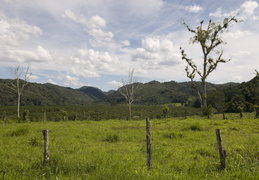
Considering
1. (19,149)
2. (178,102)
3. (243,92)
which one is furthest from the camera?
(178,102)

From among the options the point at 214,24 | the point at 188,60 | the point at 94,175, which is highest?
the point at 214,24

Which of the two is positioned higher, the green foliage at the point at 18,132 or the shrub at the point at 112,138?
the green foliage at the point at 18,132

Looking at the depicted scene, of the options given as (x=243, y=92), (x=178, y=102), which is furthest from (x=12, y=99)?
(x=243, y=92)

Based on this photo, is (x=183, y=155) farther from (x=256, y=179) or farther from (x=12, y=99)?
(x=12, y=99)

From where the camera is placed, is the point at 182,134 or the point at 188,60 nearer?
the point at 182,134

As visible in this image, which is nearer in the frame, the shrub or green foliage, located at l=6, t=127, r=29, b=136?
the shrub

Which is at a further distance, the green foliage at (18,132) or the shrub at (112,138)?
the green foliage at (18,132)

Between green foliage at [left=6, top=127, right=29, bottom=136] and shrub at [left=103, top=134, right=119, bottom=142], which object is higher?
green foliage at [left=6, top=127, right=29, bottom=136]

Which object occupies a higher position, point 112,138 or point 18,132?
point 18,132

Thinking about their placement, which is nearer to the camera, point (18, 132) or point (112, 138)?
point (112, 138)

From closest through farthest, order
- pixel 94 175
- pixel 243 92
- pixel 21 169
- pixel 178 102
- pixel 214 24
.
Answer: pixel 94 175, pixel 21 169, pixel 214 24, pixel 243 92, pixel 178 102

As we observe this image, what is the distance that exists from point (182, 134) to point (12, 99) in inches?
7456

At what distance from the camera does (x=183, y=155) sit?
9.12m

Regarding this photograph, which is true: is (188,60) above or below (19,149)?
above
